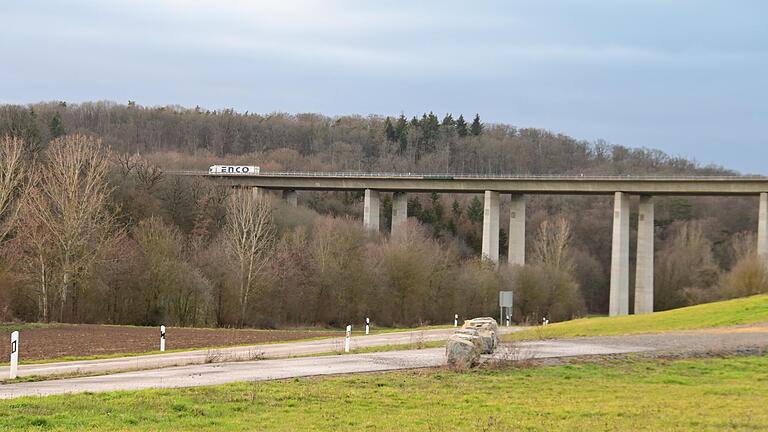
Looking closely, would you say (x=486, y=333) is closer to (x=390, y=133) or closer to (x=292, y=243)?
(x=292, y=243)

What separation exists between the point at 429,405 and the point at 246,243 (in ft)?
187

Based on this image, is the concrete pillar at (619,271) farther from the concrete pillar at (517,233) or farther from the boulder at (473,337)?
the boulder at (473,337)

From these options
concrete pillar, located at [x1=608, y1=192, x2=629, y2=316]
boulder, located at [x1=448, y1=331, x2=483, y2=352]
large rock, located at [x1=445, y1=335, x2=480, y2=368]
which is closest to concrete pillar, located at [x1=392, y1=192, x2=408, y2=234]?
concrete pillar, located at [x1=608, y1=192, x2=629, y2=316]

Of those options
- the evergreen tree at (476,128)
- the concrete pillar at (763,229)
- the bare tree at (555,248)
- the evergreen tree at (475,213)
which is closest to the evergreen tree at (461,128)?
the evergreen tree at (476,128)

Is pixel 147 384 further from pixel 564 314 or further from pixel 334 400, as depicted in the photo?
pixel 564 314

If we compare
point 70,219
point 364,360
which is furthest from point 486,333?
point 70,219

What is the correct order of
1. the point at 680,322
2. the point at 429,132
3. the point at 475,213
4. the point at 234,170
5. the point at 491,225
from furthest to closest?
the point at 429,132 < the point at 475,213 < the point at 234,170 < the point at 491,225 < the point at 680,322

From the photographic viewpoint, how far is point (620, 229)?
3752 inches

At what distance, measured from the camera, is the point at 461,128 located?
187750 millimetres


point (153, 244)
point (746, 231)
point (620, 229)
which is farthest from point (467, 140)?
point (153, 244)

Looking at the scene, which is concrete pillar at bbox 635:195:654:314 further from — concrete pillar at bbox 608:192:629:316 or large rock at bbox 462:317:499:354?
large rock at bbox 462:317:499:354

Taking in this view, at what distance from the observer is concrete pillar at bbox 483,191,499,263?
100m

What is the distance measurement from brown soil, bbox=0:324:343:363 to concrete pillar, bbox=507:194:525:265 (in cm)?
5418

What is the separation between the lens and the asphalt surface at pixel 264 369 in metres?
17.9
